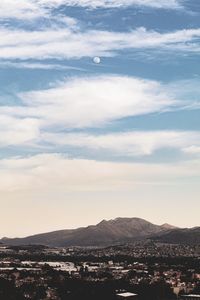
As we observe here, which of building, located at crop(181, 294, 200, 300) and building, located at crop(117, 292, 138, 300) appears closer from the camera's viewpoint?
building, located at crop(117, 292, 138, 300)

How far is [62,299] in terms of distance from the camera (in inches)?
4407

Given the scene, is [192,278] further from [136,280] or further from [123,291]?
[123,291]

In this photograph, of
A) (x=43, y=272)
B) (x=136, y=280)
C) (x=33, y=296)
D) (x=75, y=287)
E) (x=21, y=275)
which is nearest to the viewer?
(x=33, y=296)

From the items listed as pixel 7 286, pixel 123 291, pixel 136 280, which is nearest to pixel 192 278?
pixel 136 280

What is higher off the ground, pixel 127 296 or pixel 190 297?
pixel 127 296

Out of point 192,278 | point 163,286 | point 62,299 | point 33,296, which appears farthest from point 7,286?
point 192,278

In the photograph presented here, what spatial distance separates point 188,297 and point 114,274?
39.6m

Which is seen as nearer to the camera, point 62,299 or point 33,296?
point 62,299

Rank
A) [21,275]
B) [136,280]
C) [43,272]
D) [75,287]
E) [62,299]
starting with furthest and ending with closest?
[43,272], [21,275], [136,280], [75,287], [62,299]

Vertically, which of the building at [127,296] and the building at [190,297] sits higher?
the building at [127,296]

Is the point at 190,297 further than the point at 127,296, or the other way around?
the point at 190,297

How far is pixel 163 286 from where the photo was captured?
130 meters

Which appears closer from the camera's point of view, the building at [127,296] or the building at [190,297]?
the building at [127,296]

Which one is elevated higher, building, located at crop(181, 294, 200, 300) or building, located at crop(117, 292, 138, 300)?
building, located at crop(117, 292, 138, 300)
